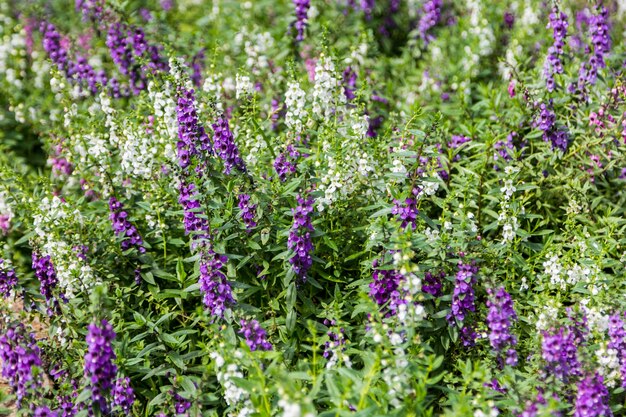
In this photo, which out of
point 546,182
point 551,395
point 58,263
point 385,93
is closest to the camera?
point 551,395

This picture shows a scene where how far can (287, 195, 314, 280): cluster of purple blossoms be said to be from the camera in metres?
4.53

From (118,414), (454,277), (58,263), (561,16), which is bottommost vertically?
(118,414)

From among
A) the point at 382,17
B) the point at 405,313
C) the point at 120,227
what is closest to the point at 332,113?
the point at 120,227

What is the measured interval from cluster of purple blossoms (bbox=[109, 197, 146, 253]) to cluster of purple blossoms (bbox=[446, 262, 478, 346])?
249 cm

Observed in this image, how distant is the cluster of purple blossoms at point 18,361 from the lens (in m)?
4.19

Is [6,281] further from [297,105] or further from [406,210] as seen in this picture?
[406,210]

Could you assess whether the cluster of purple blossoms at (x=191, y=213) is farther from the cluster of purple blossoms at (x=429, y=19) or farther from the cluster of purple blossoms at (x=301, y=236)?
Answer: the cluster of purple blossoms at (x=429, y=19)

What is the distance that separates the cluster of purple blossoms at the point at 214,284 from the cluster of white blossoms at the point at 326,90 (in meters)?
1.82

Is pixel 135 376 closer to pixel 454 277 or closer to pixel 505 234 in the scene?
pixel 454 277

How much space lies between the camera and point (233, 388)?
394cm

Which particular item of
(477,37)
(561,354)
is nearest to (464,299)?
(561,354)

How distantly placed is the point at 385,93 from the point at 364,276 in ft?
11.0

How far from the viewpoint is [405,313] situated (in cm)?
403

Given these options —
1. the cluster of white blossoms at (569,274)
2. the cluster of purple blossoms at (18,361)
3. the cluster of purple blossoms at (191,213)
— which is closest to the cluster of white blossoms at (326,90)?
the cluster of purple blossoms at (191,213)
